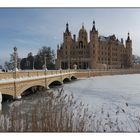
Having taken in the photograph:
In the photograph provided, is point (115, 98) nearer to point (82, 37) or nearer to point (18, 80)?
point (82, 37)

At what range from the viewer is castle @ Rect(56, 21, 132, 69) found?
7316 millimetres

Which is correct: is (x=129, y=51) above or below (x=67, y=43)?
below

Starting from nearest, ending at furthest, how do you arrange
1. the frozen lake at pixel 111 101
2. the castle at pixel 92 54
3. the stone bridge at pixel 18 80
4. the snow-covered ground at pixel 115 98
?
the frozen lake at pixel 111 101 < the snow-covered ground at pixel 115 98 < the castle at pixel 92 54 < the stone bridge at pixel 18 80

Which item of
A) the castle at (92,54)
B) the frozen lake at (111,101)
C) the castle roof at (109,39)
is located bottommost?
the frozen lake at (111,101)

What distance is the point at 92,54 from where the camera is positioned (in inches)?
305

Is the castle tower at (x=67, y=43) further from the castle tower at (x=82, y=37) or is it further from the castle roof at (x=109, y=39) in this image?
the castle roof at (x=109, y=39)

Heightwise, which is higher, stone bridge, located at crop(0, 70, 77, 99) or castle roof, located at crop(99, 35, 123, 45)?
castle roof, located at crop(99, 35, 123, 45)

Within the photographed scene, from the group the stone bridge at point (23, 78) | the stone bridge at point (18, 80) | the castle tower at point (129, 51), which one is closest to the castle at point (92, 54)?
the castle tower at point (129, 51)

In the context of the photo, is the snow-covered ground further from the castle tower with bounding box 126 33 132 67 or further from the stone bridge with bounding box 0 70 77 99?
the stone bridge with bounding box 0 70 77 99

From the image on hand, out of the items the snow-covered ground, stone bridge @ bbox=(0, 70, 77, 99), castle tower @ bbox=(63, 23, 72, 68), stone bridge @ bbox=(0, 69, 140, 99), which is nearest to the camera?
the snow-covered ground

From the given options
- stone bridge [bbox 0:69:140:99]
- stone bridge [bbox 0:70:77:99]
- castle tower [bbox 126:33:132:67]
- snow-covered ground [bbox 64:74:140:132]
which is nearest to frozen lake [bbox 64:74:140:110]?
snow-covered ground [bbox 64:74:140:132]

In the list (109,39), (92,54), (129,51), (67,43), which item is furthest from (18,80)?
(129,51)

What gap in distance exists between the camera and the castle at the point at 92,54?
7316 millimetres
